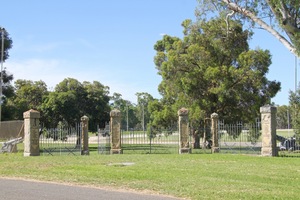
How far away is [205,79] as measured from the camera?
3148 centimetres

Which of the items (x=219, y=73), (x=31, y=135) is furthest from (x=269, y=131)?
(x=31, y=135)

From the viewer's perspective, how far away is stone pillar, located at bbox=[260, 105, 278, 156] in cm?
2152

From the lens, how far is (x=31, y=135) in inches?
Result: 879

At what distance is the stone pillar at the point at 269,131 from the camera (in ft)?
70.6

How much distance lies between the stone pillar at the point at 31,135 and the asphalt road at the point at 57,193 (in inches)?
427

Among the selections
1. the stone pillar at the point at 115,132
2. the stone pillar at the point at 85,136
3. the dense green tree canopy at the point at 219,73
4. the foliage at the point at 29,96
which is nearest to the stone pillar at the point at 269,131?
the stone pillar at the point at 115,132

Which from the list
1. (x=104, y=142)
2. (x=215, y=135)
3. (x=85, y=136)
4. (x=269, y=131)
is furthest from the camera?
(x=104, y=142)

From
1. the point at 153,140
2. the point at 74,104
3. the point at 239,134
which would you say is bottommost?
the point at 153,140

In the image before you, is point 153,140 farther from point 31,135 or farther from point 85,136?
point 31,135

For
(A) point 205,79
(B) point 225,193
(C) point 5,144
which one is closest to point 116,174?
(B) point 225,193

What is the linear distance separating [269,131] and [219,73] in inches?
394

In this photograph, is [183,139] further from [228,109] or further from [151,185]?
[151,185]

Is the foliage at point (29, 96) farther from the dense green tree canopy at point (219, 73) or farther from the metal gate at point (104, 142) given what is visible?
the metal gate at point (104, 142)

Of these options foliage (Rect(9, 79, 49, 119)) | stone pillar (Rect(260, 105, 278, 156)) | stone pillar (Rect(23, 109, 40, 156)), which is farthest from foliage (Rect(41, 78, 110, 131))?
stone pillar (Rect(260, 105, 278, 156))
